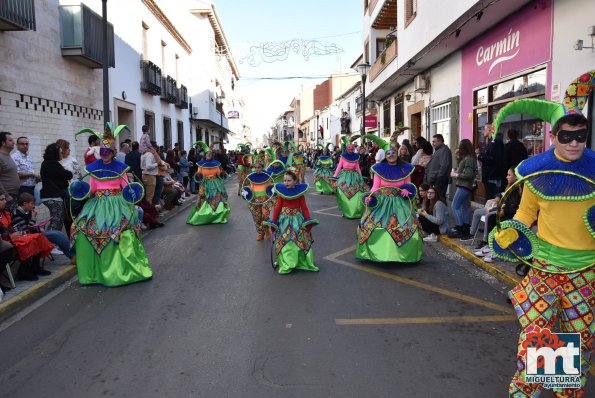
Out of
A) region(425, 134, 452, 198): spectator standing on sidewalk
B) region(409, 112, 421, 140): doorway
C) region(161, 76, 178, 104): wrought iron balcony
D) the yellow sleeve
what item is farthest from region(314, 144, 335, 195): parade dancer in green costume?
the yellow sleeve

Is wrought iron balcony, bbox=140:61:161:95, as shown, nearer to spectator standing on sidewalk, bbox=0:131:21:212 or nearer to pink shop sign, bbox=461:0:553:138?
pink shop sign, bbox=461:0:553:138

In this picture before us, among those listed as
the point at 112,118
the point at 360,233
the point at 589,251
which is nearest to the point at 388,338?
the point at 589,251

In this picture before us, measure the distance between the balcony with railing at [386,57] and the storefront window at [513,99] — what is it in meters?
6.21

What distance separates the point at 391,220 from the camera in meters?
6.77

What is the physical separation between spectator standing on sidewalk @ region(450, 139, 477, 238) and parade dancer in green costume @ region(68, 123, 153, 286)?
5.05 metres

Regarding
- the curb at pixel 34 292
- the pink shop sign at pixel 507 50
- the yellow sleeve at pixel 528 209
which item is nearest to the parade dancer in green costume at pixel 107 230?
the curb at pixel 34 292

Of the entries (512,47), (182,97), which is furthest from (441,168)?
(182,97)

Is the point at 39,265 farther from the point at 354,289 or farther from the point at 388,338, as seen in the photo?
the point at 388,338

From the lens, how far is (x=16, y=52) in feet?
34.8

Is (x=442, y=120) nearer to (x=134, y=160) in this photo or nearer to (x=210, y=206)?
(x=210, y=206)

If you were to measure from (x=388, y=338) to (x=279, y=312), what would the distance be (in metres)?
1.20

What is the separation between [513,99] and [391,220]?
5129 millimetres

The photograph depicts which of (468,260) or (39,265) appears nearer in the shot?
(39,265)

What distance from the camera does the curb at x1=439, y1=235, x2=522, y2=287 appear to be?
5.85 meters
